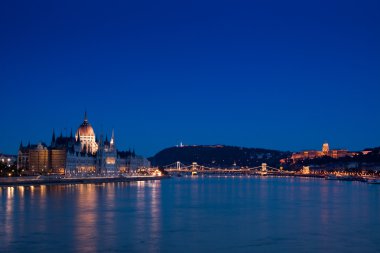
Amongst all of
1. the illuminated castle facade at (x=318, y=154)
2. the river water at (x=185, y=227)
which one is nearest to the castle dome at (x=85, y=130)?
the river water at (x=185, y=227)

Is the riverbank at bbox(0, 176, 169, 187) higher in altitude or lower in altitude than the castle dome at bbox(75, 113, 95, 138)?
lower

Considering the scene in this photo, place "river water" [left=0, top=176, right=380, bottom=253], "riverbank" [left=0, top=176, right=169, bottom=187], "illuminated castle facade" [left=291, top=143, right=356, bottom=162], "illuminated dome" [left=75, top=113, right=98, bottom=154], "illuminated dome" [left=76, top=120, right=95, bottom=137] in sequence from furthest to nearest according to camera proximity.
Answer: "illuminated castle facade" [left=291, top=143, right=356, bottom=162] < "illuminated dome" [left=76, top=120, right=95, bottom=137] < "illuminated dome" [left=75, top=113, right=98, bottom=154] < "riverbank" [left=0, top=176, right=169, bottom=187] < "river water" [left=0, top=176, right=380, bottom=253]

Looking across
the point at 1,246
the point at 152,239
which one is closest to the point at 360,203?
the point at 152,239

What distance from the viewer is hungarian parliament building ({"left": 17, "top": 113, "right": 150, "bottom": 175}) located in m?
84.2

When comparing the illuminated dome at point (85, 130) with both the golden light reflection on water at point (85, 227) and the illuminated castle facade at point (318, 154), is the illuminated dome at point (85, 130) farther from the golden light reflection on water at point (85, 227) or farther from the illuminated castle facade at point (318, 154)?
the illuminated castle facade at point (318, 154)

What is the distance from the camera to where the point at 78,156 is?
296ft

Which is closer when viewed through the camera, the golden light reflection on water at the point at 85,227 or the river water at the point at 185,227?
the golden light reflection on water at the point at 85,227

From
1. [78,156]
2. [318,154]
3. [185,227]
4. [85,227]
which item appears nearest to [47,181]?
[78,156]

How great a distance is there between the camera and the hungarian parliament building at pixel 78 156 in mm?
84188

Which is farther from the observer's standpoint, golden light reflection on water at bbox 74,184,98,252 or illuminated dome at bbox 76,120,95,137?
illuminated dome at bbox 76,120,95,137

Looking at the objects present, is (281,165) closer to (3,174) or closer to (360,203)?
(3,174)

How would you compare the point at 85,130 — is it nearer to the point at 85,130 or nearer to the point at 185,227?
the point at 85,130

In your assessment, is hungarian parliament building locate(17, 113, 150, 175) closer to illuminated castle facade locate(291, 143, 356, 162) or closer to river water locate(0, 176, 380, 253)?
river water locate(0, 176, 380, 253)

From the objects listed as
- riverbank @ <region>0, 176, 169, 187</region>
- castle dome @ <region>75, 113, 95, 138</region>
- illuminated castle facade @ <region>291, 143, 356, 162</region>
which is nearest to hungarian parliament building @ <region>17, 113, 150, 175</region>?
castle dome @ <region>75, 113, 95, 138</region>
